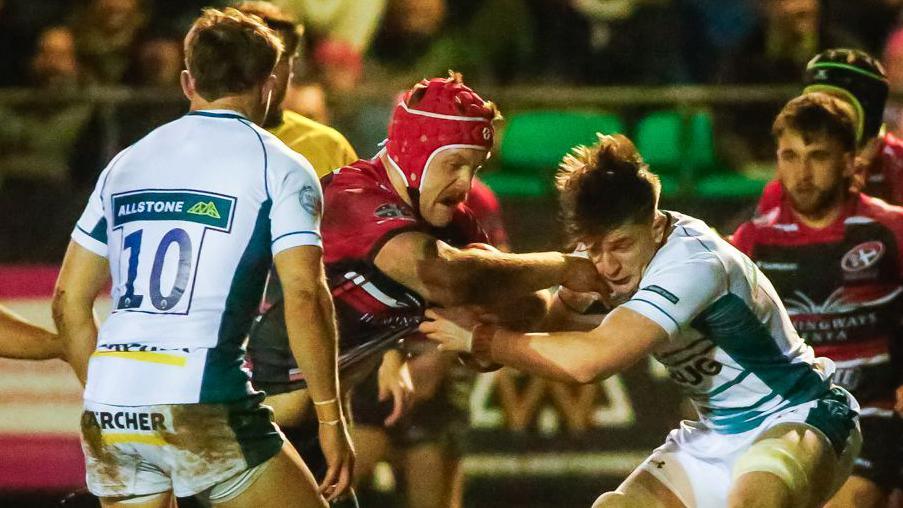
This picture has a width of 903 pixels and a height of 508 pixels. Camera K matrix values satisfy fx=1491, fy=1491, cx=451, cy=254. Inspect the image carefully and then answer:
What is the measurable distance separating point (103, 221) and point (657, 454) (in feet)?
6.65

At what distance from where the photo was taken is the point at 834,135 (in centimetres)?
579

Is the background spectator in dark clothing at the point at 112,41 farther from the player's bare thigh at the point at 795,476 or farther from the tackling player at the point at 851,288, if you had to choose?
the player's bare thigh at the point at 795,476

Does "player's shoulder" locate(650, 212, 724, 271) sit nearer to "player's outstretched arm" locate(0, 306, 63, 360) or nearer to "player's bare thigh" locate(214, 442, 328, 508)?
"player's bare thigh" locate(214, 442, 328, 508)

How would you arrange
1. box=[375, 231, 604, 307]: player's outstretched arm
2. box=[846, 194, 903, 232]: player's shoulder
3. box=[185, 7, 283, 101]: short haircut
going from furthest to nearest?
box=[846, 194, 903, 232]: player's shoulder → box=[375, 231, 604, 307]: player's outstretched arm → box=[185, 7, 283, 101]: short haircut

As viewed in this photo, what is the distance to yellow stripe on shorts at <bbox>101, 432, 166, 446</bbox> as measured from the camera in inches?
165

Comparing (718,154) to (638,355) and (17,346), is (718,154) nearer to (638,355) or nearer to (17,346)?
(638,355)

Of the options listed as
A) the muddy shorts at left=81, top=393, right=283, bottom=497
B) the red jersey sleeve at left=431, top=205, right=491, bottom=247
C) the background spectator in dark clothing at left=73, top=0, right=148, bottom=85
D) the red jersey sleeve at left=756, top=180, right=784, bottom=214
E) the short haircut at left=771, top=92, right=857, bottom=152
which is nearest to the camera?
the muddy shorts at left=81, top=393, right=283, bottom=497

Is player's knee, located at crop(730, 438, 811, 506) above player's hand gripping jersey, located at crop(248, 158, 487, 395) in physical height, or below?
below

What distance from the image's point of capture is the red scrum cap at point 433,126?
4.93 meters

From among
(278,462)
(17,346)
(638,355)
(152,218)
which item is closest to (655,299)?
(638,355)

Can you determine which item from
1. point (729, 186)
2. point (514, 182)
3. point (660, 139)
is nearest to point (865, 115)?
point (729, 186)

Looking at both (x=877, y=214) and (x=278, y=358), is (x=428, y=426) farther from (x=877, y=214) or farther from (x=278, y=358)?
(x=877, y=214)

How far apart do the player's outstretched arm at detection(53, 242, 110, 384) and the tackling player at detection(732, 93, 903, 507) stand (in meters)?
2.83

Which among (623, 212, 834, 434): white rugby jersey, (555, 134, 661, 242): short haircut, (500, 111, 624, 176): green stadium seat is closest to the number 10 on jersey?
(555, 134, 661, 242): short haircut
